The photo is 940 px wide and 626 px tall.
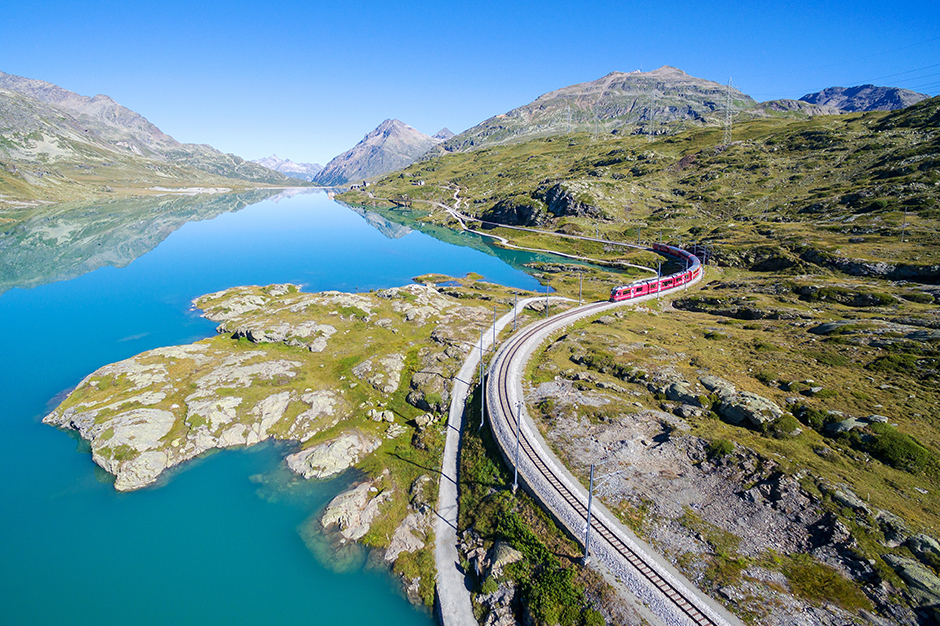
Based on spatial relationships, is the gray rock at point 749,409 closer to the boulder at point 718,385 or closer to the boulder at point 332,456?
the boulder at point 718,385

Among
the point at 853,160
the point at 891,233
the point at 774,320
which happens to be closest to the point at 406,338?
the point at 774,320

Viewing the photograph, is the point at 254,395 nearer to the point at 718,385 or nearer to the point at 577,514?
the point at 577,514

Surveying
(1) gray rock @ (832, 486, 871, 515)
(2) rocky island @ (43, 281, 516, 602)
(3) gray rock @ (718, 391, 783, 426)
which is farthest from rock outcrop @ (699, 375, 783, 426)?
(2) rocky island @ (43, 281, 516, 602)

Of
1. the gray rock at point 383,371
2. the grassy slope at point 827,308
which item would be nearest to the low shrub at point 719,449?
the grassy slope at point 827,308

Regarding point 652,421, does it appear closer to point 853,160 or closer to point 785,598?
point 785,598

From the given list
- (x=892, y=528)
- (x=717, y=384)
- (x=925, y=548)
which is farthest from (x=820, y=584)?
(x=717, y=384)
